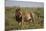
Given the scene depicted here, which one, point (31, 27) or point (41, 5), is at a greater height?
point (41, 5)

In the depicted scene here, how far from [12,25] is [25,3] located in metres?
0.21

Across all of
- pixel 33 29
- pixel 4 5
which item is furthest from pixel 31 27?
pixel 4 5

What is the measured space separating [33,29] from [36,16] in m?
0.11

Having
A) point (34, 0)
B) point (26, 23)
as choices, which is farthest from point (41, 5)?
point (26, 23)

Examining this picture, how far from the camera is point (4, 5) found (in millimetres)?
706

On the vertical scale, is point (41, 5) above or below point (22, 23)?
above

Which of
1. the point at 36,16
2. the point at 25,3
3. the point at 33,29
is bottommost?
the point at 33,29

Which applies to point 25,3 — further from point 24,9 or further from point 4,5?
point 4,5

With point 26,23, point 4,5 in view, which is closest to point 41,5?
point 26,23

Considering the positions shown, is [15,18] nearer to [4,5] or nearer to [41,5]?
[4,5]

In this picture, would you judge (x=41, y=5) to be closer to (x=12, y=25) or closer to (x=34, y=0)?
(x=34, y=0)

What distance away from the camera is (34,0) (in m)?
0.74
